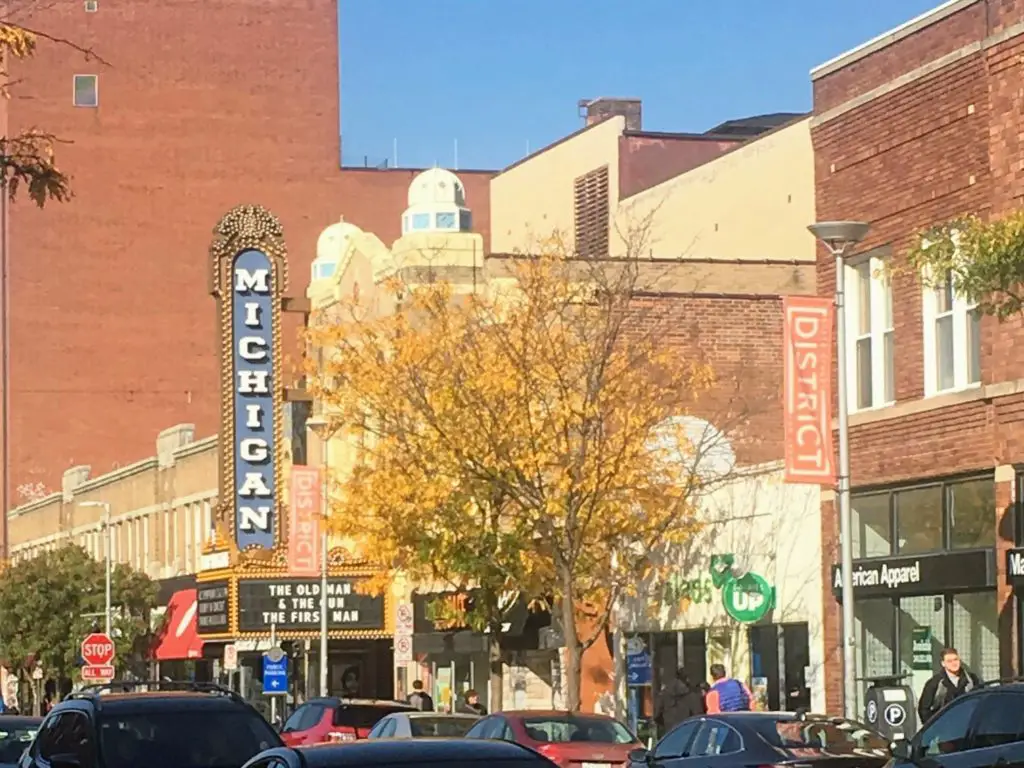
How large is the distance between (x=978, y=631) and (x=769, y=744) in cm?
975

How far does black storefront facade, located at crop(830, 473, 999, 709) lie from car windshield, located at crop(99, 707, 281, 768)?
490 inches

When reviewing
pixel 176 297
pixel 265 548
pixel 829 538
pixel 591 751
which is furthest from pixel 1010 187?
pixel 176 297

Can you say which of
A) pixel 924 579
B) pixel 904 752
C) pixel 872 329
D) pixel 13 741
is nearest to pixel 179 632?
pixel 872 329

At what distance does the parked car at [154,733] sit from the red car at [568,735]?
6.96m

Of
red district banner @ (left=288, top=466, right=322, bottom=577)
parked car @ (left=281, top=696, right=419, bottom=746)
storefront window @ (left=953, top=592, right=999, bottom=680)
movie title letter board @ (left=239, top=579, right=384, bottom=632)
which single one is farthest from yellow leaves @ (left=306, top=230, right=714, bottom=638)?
movie title letter board @ (left=239, top=579, right=384, bottom=632)

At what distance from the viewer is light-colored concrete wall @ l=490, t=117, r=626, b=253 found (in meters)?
60.5

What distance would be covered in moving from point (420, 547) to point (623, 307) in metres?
4.96

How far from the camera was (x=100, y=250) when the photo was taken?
88.4 m

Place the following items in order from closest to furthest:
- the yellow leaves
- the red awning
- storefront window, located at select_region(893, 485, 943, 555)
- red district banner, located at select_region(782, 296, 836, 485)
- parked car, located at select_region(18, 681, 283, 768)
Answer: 1. parked car, located at select_region(18, 681, 283, 768)
2. red district banner, located at select_region(782, 296, 836, 485)
3. storefront window, located at select_region(893, 485, 943, 555)
4. the yellow leaves
5. the red awning

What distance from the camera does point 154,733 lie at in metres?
17.2

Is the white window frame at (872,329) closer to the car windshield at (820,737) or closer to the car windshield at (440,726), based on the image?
the car windshield at (440,726)

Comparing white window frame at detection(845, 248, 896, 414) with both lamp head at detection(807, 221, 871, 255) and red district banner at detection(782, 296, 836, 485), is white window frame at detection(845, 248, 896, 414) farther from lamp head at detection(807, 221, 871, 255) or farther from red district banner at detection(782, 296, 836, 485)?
lamp head at detection(807, 221, 871, 255)

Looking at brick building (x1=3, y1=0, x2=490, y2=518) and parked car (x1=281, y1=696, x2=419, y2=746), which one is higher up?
brick building (x1=3, y1=0, x2=490, y2=518)

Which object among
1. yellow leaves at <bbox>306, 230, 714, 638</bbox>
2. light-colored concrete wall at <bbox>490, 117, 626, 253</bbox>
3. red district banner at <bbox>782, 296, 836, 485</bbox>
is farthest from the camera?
light-colored concrete wall at <bbox>490, 117, 626, 253</bbox>
